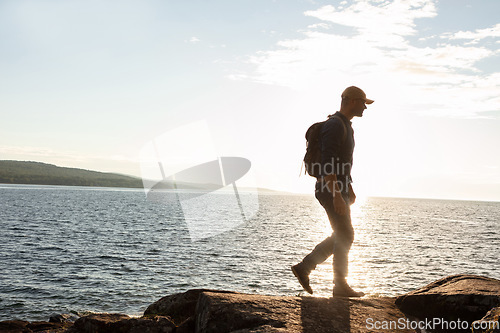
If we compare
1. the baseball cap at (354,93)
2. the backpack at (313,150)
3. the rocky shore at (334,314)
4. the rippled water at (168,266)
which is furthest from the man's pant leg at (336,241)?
the rippled water at (168,266)

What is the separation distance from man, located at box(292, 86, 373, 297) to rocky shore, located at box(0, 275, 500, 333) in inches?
18.7

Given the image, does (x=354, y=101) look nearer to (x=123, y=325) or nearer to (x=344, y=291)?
(x=344, y=291)

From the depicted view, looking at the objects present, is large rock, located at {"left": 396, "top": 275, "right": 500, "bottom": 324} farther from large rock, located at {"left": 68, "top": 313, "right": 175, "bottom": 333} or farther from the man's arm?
large rock, located at {"left": 68, "top": 313, "right": 175, "bottom": 333}

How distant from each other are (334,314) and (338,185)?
1641mm

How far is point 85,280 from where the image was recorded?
23.5 meters

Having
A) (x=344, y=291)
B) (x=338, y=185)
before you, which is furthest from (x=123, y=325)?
(x=338, y=185)

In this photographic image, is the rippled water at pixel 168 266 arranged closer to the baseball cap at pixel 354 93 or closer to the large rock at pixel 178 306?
the large rock at pixel 178 306

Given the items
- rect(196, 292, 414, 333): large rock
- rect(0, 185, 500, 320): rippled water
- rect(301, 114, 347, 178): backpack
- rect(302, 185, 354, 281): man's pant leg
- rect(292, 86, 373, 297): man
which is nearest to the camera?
rect(196, 292, 414, 333): large rock

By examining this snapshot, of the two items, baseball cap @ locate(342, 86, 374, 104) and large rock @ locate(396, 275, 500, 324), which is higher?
baseball cap @ locate(342, 86, 374, 104)

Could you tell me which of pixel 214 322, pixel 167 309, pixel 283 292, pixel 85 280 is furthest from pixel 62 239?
pixel 214 322

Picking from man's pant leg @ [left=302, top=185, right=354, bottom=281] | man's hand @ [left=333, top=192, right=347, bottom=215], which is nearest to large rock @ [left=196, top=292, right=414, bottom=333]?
man's pant leg @ [left=302, top=185, right=354, bottom=281]

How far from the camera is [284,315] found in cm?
492

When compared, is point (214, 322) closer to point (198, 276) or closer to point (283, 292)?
point (283, 292)

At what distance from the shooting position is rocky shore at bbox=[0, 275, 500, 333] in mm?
4754
